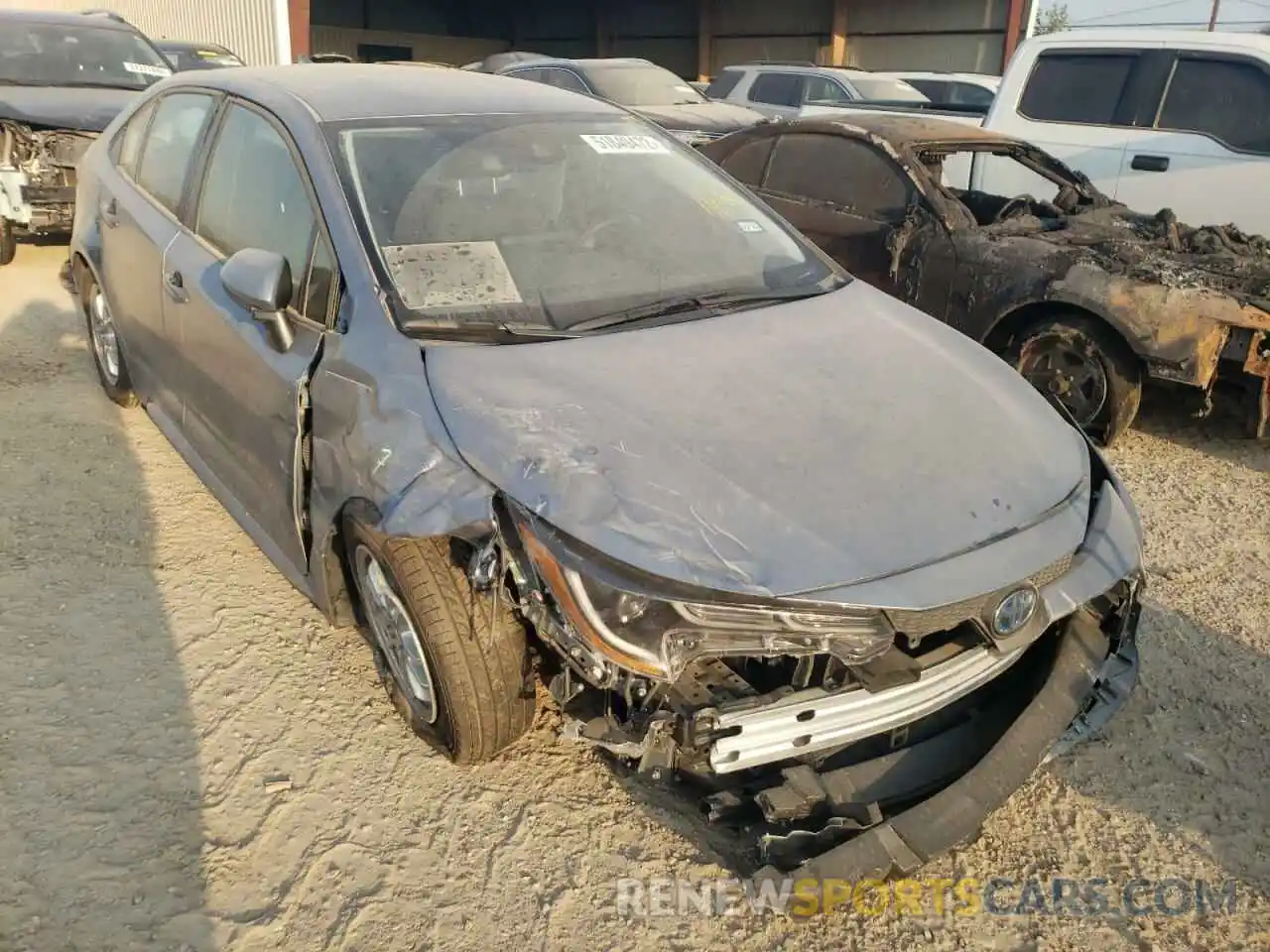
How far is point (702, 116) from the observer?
32.1 ft

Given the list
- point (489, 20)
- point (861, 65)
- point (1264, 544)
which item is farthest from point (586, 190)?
point (489, 20)

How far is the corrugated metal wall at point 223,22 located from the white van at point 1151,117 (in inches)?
512

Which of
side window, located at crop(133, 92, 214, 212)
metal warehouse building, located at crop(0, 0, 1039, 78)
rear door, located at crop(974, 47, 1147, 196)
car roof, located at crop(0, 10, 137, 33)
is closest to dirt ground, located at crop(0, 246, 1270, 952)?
side window, located at crop(133, 92, 214, 212)

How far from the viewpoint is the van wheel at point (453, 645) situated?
7.90 ft

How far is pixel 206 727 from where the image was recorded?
2848 millimetres

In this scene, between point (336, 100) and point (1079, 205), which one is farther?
point (1079, 205)

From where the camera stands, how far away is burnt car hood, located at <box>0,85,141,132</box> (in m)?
7.14

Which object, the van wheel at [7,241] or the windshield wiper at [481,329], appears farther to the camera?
the van wheel at [7,241]

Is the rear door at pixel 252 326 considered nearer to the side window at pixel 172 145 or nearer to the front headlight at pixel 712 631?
the side window at pixel 172 145

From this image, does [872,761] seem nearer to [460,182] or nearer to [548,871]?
[548,871]

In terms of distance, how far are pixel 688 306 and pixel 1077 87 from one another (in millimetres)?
5548

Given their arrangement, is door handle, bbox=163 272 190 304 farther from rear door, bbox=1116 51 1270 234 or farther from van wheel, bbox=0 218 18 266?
rear door, bbox=1116 51 1270 234

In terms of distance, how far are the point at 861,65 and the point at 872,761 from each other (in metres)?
22.3

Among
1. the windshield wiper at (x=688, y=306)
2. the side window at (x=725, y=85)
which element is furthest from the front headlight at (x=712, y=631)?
the side window at (x=725, y=85)
